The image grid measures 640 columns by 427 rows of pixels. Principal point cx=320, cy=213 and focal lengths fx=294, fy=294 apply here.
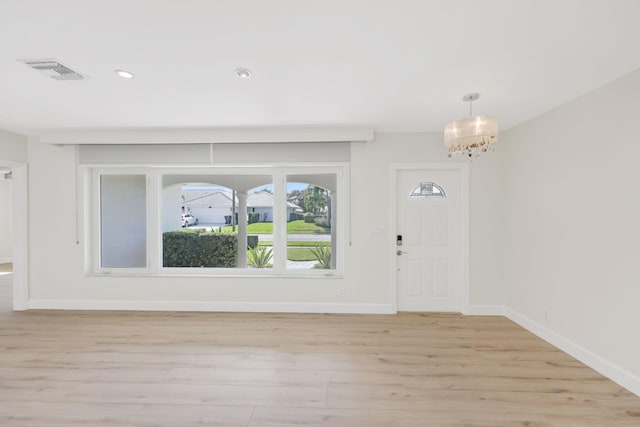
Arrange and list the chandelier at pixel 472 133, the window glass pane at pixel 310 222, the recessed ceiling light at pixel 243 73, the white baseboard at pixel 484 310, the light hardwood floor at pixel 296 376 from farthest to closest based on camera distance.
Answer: the window glass pane at pixel 310 222 → the white baseboard at pixel 484 310 → the chandelier at pixel 472 133 → the recessed ceiling light at pixel 243 73 → the light hardwood floor at pixel 296 376

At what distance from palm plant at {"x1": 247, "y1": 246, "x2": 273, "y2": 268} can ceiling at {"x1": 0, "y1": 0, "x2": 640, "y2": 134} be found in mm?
1913

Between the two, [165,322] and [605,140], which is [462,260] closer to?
[605,140]

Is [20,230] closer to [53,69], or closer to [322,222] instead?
[53,69]

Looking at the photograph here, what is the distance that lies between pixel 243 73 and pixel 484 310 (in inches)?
157

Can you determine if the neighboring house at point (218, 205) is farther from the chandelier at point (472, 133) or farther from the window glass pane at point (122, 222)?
the chandelier at point (472, 133)

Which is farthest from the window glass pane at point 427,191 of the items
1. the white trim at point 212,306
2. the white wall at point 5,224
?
the white wall at point 5,224

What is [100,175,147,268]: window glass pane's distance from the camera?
4.30 m

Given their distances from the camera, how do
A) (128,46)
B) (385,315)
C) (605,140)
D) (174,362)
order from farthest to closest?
1. (385,315)
2. (174,362)
3. (605,140)
4. (128,46)

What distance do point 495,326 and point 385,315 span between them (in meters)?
1.29

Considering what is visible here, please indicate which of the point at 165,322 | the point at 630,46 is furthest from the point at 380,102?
the point at 165,322

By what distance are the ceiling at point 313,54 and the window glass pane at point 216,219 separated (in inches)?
48.9

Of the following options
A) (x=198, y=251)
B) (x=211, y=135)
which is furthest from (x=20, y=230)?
(x=211, y=135)

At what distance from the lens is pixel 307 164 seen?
13.1 ft

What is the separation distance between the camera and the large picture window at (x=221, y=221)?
4176 millimetres
